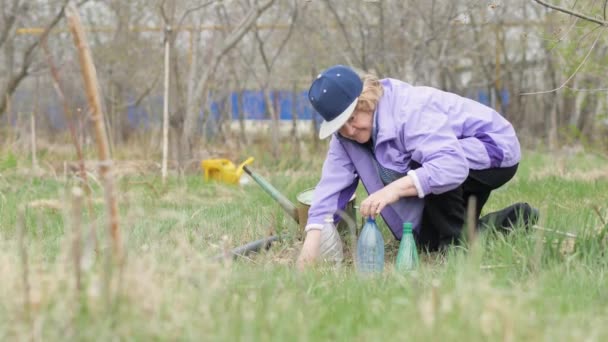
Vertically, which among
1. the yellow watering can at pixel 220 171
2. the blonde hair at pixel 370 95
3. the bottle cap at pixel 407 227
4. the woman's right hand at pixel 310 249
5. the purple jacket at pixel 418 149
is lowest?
the yellow watering can at pixel 220 171

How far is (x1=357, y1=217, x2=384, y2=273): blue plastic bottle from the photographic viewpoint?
3.28 m

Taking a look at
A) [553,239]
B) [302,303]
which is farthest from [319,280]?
[553,239]

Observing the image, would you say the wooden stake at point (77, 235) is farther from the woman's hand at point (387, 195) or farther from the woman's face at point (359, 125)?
the woman's face at point (359, 125)

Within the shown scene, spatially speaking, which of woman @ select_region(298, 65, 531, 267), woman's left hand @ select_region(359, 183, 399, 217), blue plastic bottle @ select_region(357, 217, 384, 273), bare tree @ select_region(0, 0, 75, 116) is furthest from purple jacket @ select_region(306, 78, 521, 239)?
bare tree @ select_region(0, 0, 75, 116)

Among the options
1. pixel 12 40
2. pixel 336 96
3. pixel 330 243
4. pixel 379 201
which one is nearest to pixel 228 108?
pixel 12 40

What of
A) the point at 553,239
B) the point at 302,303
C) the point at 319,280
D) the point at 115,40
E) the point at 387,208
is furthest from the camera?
the point at 115,40

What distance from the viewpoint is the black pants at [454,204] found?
3.52 metres

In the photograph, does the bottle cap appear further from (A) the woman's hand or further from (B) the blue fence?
(B) the blue fence

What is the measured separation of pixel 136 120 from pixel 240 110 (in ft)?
5.30

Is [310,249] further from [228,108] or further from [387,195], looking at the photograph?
[228,108]

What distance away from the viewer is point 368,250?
3.31 metres

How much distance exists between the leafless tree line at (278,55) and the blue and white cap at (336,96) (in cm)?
429

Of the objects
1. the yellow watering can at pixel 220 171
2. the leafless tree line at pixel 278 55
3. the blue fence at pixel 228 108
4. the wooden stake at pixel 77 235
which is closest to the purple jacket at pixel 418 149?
the wooden stake at pixel 77 235

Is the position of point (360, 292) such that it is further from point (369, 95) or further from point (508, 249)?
point (369, 95)
